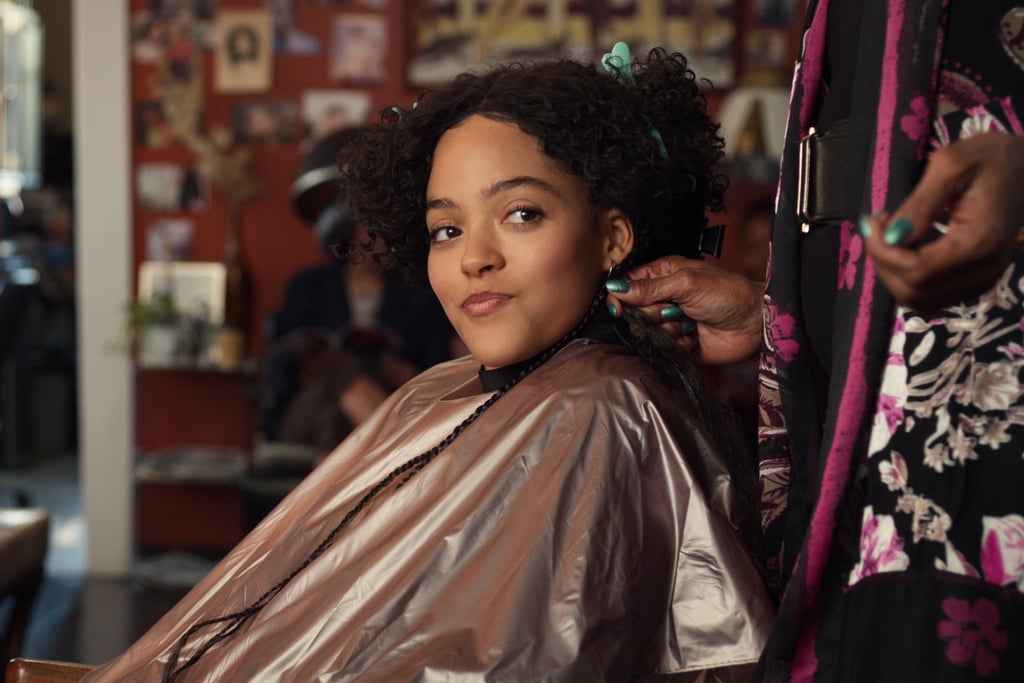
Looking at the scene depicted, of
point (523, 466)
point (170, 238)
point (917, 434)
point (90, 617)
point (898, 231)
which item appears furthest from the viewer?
point (170, 238)

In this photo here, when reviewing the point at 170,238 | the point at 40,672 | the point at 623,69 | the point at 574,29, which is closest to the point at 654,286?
the point at 623,69

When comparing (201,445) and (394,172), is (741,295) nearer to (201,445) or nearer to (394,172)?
(394,172)

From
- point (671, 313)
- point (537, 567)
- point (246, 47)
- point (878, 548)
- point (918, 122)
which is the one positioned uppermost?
point (246, 47)

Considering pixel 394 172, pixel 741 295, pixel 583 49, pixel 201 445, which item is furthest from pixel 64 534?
pixel 741 295

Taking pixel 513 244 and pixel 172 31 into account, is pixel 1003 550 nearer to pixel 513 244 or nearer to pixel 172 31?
pixel 513 244

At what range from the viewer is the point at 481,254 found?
1.23 metres

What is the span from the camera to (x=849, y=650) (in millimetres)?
787

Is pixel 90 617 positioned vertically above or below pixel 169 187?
below

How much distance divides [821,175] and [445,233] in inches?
21.7

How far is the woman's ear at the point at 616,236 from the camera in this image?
131cm

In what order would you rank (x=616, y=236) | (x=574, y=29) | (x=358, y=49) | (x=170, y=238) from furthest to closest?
(x=170, y=238) < (x=358, y=49) < (x=574, y=29) < (x=616, y=236)

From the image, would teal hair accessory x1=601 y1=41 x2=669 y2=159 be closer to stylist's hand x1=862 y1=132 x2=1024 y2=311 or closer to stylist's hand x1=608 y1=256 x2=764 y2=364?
stylist's hand x1=608 y1=256 x2=764 y2=364

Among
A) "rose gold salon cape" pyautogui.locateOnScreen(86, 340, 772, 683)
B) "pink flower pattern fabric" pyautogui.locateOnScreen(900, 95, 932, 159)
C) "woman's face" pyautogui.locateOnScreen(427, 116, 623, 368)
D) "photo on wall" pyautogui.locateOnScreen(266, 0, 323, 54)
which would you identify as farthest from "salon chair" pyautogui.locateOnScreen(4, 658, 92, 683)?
"photo on wall" pyautogui.locateOnScreen(266, 0, 323, 54)

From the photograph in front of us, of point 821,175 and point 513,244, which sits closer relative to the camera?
point 821,175
